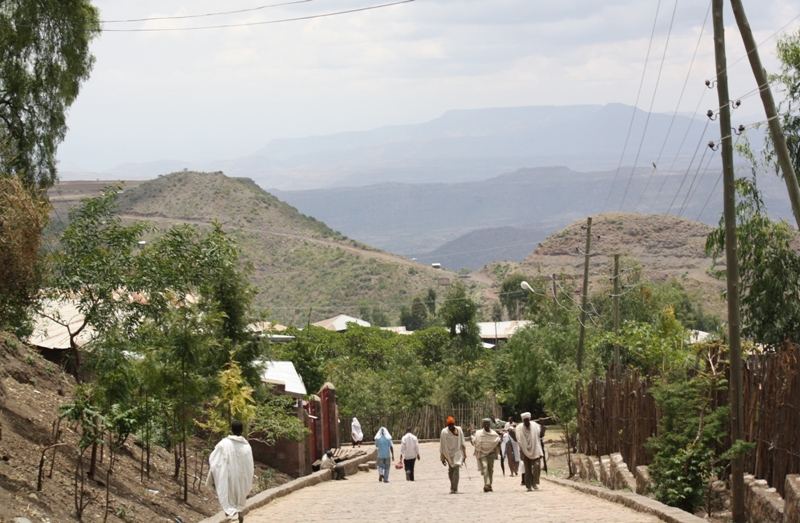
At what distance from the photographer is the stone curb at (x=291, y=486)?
1367 cm

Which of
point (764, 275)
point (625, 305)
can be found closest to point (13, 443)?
point (764, 275)

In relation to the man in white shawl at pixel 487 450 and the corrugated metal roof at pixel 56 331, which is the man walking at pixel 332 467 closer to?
the corrugated metal roof at pixel 56 331

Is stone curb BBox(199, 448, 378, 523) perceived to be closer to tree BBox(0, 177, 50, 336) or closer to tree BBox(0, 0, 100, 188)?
tree BBox(0, 177, 50, 336)

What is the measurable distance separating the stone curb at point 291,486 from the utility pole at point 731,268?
23.3 feet

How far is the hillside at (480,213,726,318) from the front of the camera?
12638 cm

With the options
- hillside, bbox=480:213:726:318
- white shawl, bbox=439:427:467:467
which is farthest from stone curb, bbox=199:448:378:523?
hillside, bbox=480:213:726:318

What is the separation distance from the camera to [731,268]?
1448cm

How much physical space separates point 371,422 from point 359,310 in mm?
70233

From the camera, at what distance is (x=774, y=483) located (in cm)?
1281

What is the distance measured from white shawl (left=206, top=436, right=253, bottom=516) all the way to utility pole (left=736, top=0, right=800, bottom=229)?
368 inches

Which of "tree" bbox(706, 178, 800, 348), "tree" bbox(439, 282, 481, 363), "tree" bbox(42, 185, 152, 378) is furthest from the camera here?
"tree" bbox(439, 282, 481, 363)

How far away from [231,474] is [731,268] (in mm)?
7919

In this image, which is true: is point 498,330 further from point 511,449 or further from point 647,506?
point 647,506

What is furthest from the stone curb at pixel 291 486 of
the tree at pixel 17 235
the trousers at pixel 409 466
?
the tree at pixel 17 235
